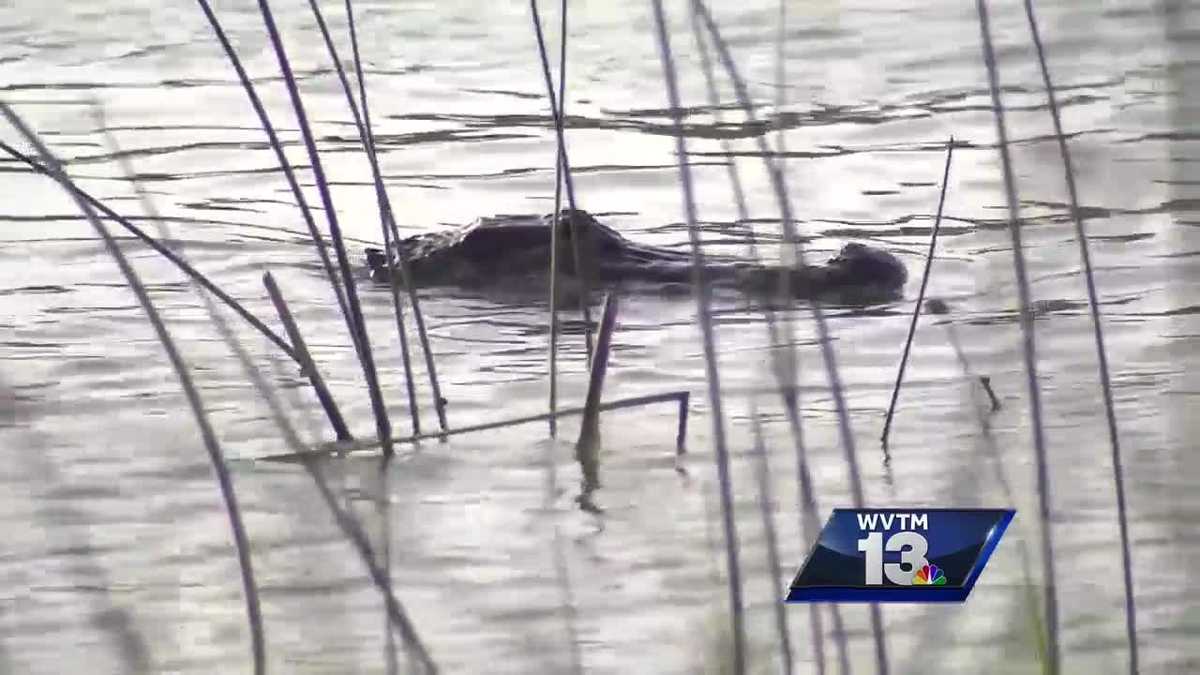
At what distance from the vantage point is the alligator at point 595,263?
1685 mm

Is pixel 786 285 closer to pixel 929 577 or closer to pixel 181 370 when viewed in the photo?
pixel 929 577

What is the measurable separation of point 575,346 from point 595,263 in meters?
0.08

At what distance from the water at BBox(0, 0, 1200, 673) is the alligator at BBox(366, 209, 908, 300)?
0.08 feet

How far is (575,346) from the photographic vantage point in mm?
1804

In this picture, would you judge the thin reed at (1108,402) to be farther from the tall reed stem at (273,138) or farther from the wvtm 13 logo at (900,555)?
the tall reed stem at (273,138)

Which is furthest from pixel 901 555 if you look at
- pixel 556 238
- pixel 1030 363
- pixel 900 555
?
pixel 556 238

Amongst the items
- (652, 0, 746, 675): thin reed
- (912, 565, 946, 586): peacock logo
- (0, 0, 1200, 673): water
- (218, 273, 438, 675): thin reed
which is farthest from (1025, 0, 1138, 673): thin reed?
(218, 273, 438, 675): thin reed

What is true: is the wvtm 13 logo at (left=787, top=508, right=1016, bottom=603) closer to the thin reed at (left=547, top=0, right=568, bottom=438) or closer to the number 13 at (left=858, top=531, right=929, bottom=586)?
the number 13 at (left=858, top=531, right=929, bottom=586)

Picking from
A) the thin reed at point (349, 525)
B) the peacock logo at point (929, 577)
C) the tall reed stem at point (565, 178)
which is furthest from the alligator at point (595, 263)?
the peacock logo at point (929, 577)

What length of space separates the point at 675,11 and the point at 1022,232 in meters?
0.36

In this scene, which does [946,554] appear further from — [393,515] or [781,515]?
[393,515]

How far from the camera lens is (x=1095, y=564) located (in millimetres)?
1562

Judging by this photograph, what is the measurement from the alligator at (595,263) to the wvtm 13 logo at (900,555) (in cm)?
21

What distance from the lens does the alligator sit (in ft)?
5.53
